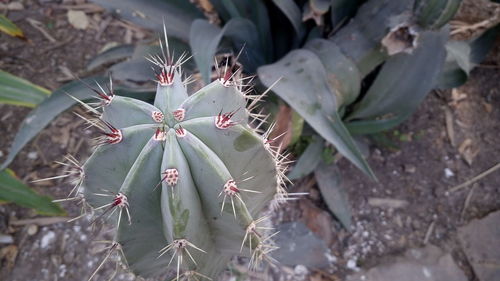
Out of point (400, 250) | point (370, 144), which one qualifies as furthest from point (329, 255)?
point (370, 144)

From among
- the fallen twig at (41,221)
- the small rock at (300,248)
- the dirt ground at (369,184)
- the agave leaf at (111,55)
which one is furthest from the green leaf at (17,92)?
the small rock at (300,248)

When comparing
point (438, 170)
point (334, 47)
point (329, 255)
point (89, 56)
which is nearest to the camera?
point (334, 47)

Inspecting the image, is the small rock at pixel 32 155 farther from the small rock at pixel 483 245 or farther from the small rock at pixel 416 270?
the small rock at pixel 483 245

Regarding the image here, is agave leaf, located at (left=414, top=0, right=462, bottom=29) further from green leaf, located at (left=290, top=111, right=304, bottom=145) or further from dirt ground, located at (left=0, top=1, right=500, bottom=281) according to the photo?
dirt ground, located at (left=0, top=1, right=500, bottom=281)

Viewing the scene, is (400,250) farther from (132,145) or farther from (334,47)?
(132,145)

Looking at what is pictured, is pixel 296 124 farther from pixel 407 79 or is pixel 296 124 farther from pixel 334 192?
pixel 407 79
